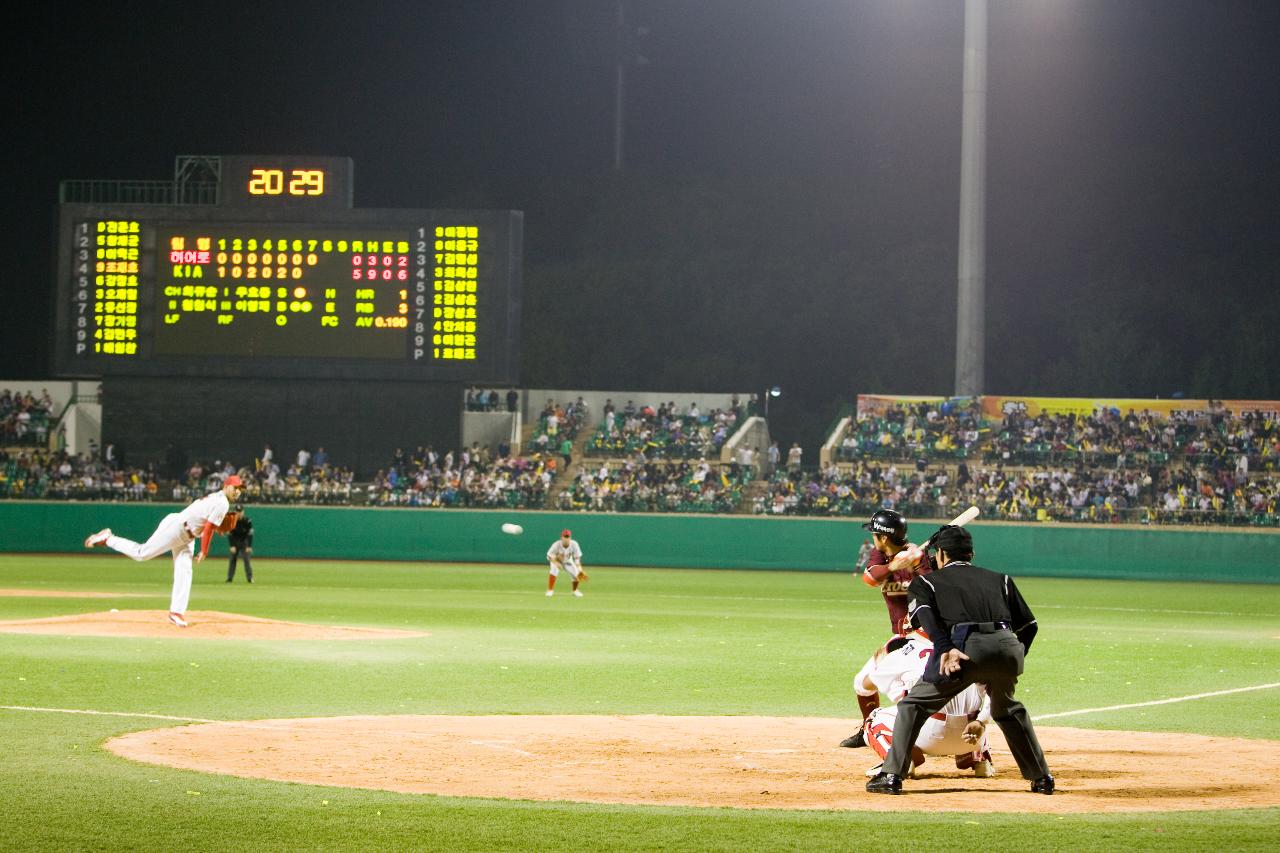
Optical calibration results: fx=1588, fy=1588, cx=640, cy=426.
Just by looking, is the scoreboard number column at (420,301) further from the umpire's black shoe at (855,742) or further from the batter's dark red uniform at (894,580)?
the batter's dark red uniform at (894,580)

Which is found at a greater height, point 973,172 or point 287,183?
point 973,172

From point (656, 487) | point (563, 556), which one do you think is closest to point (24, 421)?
point (656, 487)

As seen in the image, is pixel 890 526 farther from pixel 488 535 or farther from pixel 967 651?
pixel 488 535

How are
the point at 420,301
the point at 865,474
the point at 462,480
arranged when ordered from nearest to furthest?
the point at 420,301, the point at 462,480, the point at 865,474

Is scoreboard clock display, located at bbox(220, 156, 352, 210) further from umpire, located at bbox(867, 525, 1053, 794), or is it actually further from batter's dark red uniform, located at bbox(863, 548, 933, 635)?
umpire, located at bbox(867, 525, 1053, 794)

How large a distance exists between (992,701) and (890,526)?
140 cm

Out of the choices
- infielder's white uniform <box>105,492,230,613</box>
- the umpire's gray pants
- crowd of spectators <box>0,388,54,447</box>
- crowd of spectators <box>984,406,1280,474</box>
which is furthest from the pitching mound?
crowd of spectators <box>984,406,1280,474</box>

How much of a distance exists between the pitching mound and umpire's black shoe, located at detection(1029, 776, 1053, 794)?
11957 mm

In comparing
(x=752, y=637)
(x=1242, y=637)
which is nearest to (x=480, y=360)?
(x=752, y=637)

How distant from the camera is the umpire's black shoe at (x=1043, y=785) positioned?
8.76 meters

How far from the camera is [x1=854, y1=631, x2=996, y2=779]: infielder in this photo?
9211mm

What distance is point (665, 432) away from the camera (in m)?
45.8

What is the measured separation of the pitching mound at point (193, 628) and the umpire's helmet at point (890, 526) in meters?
10.9

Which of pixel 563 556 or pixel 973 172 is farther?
pixel 973 172
